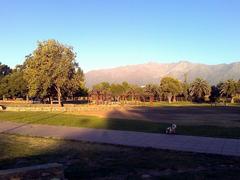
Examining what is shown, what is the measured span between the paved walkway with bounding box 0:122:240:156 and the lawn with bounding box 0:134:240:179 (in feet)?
3.61

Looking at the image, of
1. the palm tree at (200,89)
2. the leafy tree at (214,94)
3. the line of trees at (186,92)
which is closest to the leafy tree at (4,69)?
the line of trees at (186,92)

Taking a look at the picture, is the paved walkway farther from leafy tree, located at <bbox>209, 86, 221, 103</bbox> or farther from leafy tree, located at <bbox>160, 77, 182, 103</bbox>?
leafy tree, located at <bbox>209, 86, 221, 103</bbox>

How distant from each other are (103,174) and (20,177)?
288cm

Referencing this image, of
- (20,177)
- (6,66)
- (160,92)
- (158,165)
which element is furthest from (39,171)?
(6,66)

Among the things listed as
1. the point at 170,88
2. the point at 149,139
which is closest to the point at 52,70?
the point at 149,139

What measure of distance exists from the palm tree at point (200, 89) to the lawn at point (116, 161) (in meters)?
98.5

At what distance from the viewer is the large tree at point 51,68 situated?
6322 cm

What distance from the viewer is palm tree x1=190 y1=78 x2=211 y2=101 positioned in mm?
113188

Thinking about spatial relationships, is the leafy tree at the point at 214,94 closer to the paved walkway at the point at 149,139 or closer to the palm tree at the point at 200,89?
the palm tree at the point at 200,89

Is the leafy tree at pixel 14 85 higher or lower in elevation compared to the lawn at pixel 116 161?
higher

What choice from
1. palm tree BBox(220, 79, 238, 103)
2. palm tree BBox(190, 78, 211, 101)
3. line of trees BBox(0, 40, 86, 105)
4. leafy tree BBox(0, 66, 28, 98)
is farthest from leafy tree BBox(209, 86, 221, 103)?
line of trees BBox(0, 40, 86, 105)

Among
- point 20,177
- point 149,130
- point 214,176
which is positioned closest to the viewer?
point 20,177

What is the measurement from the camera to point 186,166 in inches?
479

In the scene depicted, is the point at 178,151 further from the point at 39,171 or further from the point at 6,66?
the point at 6,66
